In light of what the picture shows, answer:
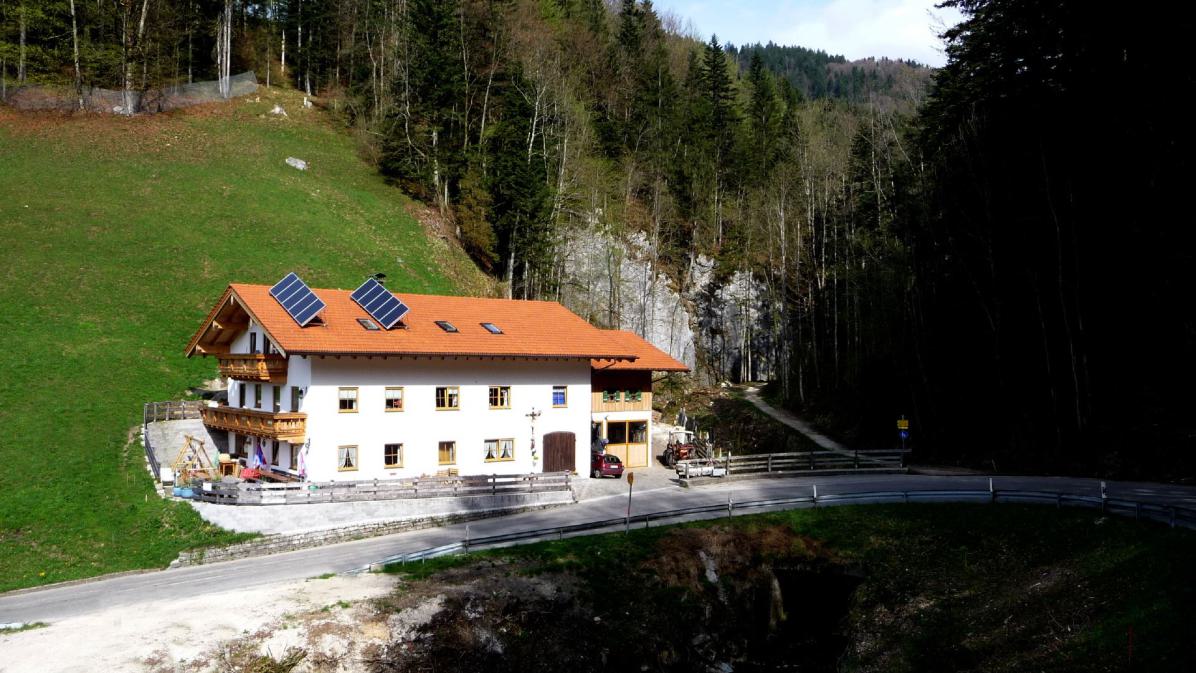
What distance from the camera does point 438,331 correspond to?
35.4 metres

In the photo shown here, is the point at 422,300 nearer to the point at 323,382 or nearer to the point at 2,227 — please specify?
the point at 323,382

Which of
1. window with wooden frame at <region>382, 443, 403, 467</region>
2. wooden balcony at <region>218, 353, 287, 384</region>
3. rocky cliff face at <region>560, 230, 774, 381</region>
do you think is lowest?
window with wooden frame at <region>382, 443, 403, 467</region>

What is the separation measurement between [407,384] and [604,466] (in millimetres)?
10284

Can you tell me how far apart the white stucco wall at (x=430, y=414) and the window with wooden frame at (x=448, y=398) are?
23cm

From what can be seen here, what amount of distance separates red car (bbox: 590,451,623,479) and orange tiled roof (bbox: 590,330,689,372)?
4641 millimetres

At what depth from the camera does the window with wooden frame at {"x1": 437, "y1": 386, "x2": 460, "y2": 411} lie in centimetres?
3459

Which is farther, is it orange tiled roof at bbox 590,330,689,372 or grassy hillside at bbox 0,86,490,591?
orange tiled roof at bbox 590,330,689,372

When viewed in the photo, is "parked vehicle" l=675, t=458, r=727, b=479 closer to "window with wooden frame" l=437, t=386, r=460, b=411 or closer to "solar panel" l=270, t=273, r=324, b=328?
"window with wooden frame" l=437, t=386, r=460, b=411

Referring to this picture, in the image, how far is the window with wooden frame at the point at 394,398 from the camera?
109 ft

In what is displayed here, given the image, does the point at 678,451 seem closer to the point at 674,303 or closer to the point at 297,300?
the point at 297,300

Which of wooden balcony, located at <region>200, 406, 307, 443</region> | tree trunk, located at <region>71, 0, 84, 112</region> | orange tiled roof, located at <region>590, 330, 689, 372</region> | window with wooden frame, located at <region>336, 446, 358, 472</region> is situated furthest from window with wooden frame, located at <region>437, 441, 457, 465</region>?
tree trunk, located at <region>71, 0, 84, 112</region>

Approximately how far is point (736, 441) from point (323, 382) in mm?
30111

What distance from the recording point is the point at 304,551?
91.1ft

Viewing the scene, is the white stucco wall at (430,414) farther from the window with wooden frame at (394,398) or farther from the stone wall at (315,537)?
the stone wall at (315,537)
